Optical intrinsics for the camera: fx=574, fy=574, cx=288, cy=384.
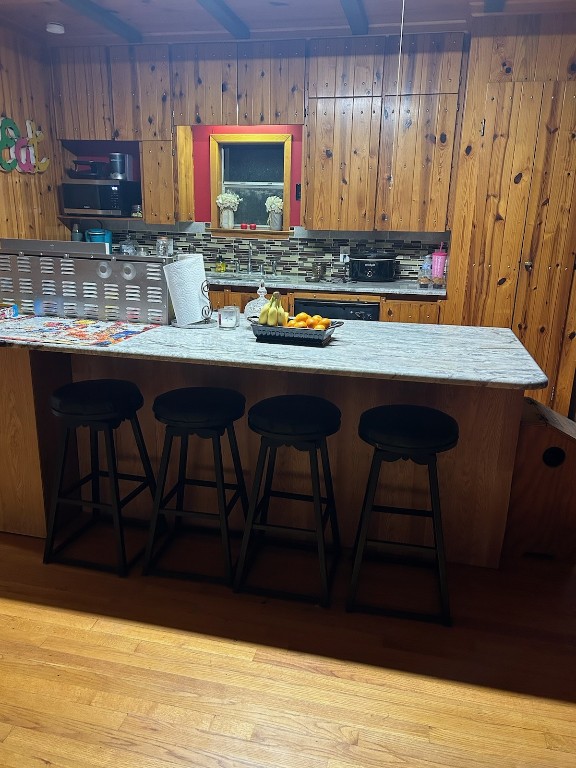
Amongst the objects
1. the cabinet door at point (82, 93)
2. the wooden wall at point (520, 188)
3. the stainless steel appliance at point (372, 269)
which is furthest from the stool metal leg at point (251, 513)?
the cabinet door at point (82, 93)

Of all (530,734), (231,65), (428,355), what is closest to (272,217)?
(231,65)

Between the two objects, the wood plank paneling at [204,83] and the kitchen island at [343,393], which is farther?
the wood plank paneling at [204,83]

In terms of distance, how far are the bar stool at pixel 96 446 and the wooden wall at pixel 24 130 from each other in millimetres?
2445

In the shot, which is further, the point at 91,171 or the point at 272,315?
the point at 91,171

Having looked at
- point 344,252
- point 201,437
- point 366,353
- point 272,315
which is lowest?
point 201,437

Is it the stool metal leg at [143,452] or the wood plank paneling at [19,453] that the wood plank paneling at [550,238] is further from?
the wood plank paneling at [19,453]

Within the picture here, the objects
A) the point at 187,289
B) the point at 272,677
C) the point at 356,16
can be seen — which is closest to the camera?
the point at 272,677

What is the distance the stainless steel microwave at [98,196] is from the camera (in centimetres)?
468

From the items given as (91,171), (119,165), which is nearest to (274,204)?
(119,165)

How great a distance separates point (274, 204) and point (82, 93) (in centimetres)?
177

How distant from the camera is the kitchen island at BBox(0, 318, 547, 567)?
215cm

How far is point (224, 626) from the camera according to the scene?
6.79 feet

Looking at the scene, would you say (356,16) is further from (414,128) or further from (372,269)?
(372,269)

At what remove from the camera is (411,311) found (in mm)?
4113
